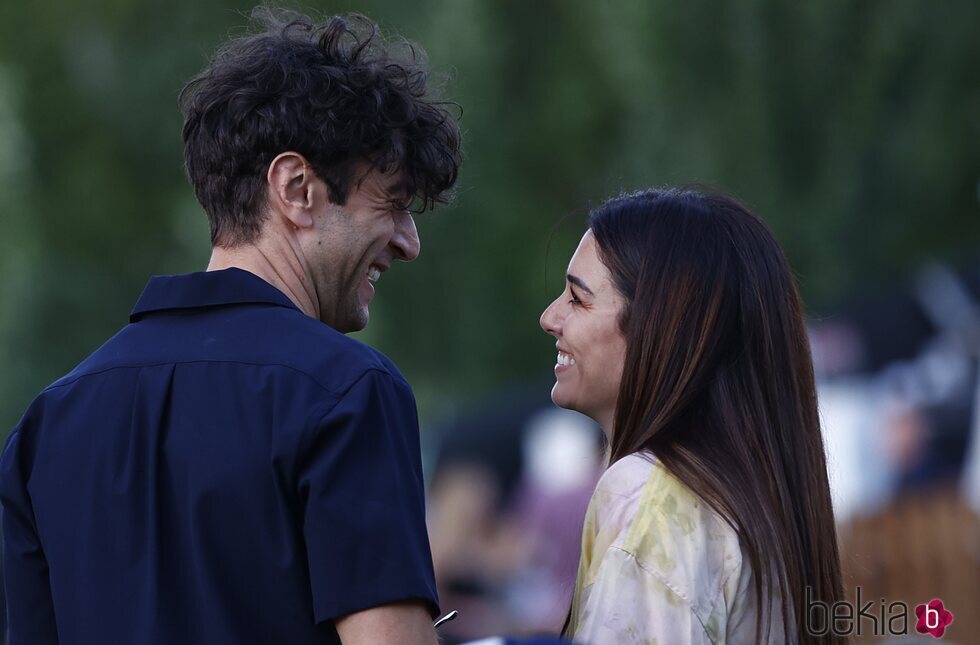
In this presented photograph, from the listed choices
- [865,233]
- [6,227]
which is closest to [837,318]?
[865,233]

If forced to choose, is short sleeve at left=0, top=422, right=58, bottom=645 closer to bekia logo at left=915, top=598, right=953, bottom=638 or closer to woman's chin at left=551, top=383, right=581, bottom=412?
woman's chin at left=551, top=383, right=581, bottom=412

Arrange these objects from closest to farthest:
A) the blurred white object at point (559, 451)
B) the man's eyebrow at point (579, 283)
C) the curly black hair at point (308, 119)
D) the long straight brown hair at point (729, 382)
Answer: the curly black hair at point (308, 119) < the long straight brown hair at point (729, 382) < the man's eyebrow at point (579, 283) < the blurred white object at point (559, 451)

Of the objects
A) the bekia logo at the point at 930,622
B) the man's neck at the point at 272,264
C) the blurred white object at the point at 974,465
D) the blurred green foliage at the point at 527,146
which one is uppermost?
the blurred green foliage at the point at 527,146

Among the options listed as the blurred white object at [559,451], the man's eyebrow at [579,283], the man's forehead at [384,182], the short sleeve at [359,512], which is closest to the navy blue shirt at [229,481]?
the short sleeve at [359,512]

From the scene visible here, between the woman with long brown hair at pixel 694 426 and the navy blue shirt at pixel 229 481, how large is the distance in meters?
0.50

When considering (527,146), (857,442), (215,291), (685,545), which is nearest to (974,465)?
(857,442)

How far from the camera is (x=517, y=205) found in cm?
1139

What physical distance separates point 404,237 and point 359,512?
0.62m

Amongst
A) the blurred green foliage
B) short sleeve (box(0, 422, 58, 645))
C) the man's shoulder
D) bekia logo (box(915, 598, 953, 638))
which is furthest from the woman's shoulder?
the blurred green foliage

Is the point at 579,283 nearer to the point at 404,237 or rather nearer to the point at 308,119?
the point at 404,237

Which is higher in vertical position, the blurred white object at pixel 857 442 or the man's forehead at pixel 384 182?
the man's forehead at pixel 384 182

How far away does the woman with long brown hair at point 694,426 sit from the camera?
2.12m

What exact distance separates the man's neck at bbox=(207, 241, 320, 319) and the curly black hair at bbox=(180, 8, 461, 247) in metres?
0.02

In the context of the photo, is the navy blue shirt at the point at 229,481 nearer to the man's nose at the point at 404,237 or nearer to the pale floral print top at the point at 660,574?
the man's nose at the point at 404,237
